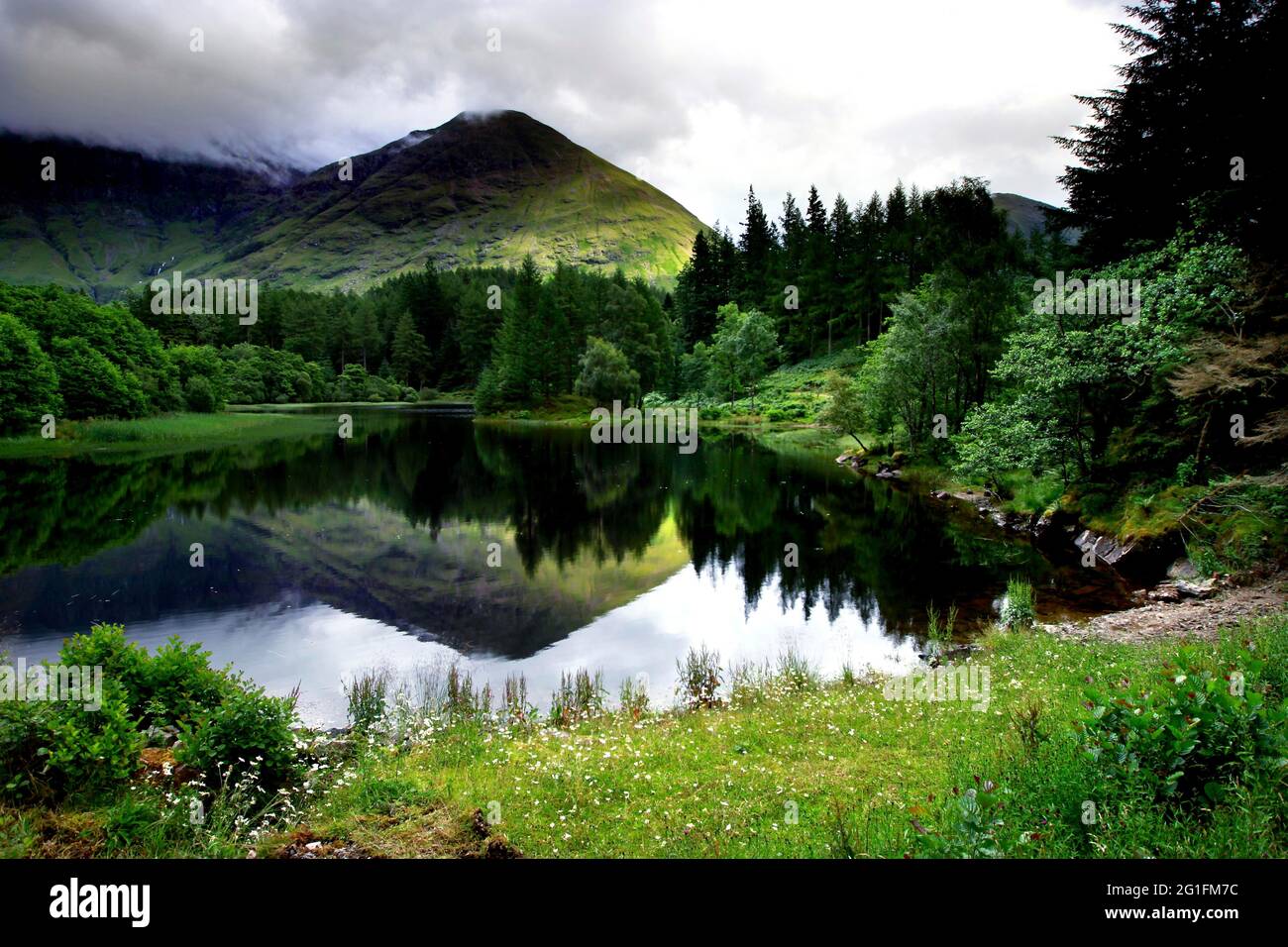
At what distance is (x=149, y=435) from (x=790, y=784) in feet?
219

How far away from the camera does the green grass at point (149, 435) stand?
47875mm

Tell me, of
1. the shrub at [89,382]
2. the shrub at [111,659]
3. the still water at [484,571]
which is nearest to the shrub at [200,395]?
the shrub at [89,382]

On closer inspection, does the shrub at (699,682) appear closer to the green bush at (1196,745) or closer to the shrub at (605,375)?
the green bush at (1196,745)

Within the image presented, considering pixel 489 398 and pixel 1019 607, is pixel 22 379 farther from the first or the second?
pixel 1019 607

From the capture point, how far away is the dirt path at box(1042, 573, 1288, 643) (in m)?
14.3

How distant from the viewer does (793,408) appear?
82.5m

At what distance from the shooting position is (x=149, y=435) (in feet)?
188

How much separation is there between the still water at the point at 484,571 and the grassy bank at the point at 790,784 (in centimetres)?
338

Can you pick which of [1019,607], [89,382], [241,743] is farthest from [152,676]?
[89,382]

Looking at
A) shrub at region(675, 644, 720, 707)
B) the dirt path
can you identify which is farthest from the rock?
shrub at region(675, 644, 720, 707)

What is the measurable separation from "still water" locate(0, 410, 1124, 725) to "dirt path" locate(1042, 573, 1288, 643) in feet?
7.64

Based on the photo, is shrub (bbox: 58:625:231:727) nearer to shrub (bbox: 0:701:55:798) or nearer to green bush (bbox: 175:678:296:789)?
green bush (bbox: 175:678:296:789)
